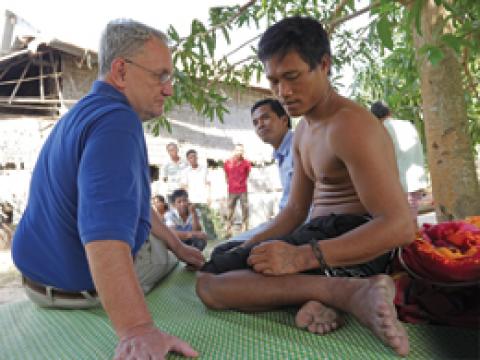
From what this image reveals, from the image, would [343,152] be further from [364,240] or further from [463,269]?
[463,269]

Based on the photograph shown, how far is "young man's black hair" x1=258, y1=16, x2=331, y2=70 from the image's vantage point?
1.83 meters

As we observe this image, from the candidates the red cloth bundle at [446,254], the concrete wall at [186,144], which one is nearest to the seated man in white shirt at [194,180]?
the concrete wall at [186,144]

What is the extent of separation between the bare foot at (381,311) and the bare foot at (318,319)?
89 millimetres

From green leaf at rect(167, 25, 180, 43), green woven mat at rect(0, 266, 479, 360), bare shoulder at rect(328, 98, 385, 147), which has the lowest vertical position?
green woven mat at rect(0, 266, 479, 360)

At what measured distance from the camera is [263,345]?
4.19 ft

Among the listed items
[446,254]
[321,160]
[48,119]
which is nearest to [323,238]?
[321,160]

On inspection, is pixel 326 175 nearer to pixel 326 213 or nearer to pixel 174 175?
pixel 326 213

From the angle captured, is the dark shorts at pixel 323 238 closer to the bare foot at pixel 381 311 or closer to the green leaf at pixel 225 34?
the bare foot at pixel 381 311

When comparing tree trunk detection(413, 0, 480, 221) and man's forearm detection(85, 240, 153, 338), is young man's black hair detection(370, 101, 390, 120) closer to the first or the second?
tree trunk detection(413, 0, 480, 221)

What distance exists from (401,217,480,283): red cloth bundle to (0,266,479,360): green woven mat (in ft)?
0.64

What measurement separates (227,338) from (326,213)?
807 mm

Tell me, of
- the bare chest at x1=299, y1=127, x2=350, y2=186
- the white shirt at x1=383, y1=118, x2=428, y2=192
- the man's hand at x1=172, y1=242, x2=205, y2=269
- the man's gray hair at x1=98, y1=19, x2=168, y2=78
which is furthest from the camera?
the white shirt at x1=383, y1=118, x2=428, y2=192

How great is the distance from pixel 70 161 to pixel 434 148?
106 inches

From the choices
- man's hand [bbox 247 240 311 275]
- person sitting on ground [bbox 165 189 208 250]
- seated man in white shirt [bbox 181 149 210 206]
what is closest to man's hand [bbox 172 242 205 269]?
man's hand [bbox 247 240 311 275]
